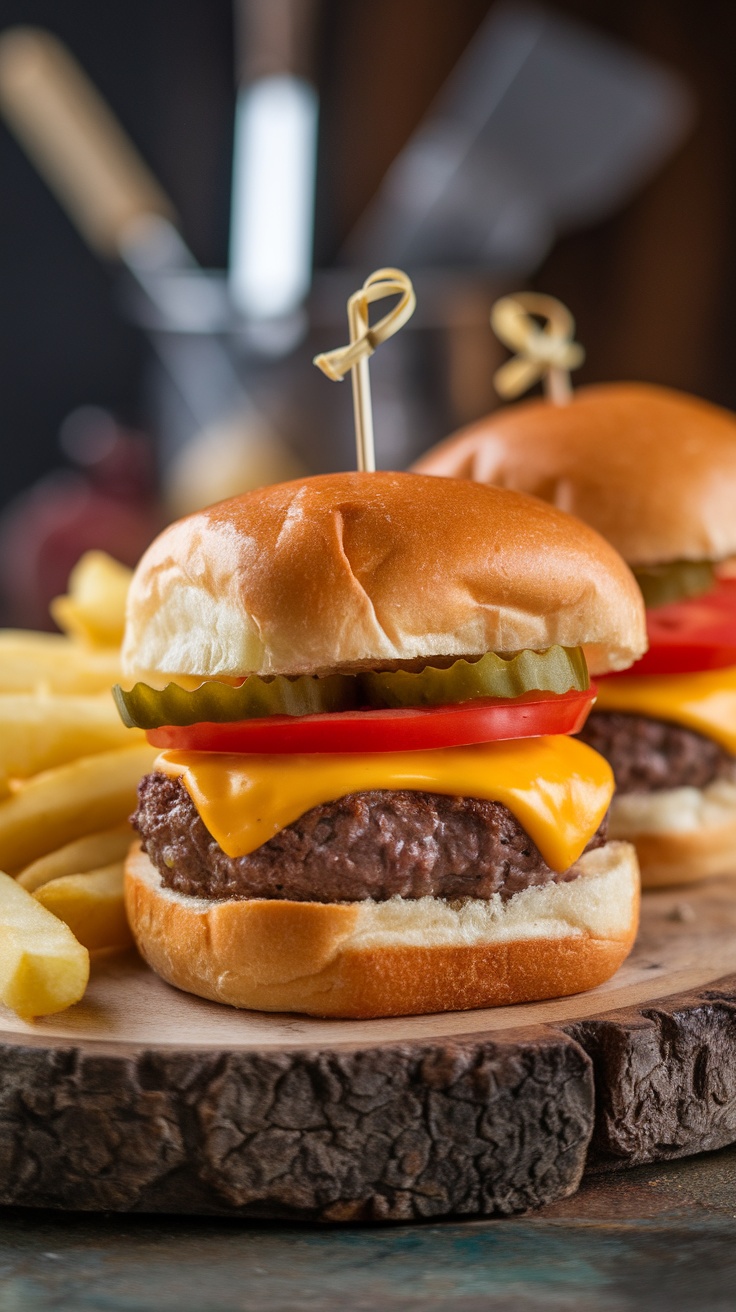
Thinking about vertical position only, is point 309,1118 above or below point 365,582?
below

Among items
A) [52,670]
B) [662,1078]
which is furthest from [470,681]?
[52,670]

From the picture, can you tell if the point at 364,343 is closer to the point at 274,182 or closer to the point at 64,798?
the point at 64,798

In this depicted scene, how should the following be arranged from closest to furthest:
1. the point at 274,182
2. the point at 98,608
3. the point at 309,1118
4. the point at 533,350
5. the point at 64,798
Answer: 1. the point at 309,1118
2. the point at 64,798
3. the point at 98,608
4. the point at 533,350
5. the point at 274,182

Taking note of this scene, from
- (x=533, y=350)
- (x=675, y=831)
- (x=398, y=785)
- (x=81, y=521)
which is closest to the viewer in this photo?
(x=398, y=785)

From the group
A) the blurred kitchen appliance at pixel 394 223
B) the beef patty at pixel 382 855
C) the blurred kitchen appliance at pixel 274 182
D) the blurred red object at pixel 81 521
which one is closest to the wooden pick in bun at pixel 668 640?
the beef patty at pixel 382 855

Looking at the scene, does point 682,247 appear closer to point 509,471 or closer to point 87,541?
point 87,541

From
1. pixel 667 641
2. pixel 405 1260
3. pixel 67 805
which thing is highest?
pixel 667 641

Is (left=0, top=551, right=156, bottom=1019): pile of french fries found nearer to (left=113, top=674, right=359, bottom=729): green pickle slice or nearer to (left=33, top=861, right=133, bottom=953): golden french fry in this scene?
(left=33, top=861, right=133, bottom=953): golden french fry

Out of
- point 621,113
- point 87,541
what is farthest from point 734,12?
point 87,541
